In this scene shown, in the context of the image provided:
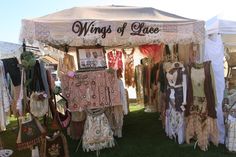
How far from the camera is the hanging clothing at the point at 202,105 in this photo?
4.66 meters

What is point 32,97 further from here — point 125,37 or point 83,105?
point 125,37

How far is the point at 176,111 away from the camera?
506 centimetres

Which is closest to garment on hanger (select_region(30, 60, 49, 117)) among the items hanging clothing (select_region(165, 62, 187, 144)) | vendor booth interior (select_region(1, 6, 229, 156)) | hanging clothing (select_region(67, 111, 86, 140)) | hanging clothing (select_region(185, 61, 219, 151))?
vendor booth interior (select_region(1, 6, 229, 156))

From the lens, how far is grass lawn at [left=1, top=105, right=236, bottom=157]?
455 centimetres

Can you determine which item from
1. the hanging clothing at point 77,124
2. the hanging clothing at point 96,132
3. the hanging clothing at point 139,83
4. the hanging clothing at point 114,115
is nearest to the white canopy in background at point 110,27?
the hanging clothing at point 96,132

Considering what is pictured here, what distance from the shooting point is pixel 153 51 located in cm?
787

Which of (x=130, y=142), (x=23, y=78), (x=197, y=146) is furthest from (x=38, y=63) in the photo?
(x=197, y=146)

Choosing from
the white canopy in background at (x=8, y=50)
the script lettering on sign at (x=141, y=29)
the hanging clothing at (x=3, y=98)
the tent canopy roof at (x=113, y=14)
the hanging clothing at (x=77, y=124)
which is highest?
the tent canopy roof at (x=113, y=14)

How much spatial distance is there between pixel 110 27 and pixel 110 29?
3cm

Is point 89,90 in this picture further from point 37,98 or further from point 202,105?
point 202,105

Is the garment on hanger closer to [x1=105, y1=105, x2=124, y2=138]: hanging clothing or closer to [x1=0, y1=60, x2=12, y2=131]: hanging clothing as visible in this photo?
[x1=0, y1=60, x2=12, y2=131]: hanging clothing

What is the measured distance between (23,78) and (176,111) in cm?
248

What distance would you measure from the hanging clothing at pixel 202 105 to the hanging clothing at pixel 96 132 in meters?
1.33

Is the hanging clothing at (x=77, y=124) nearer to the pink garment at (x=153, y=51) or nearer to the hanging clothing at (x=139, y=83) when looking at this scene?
the pink garment at (x=153, y=51)
